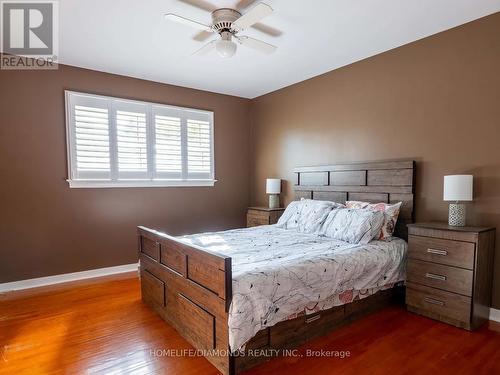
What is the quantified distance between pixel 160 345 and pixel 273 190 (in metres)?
2.73

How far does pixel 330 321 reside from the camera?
239cm

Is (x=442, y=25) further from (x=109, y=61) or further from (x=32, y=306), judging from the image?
(x=32, y=306)

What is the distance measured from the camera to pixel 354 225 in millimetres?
2885

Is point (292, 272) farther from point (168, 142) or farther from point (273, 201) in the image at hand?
point (168, 142)

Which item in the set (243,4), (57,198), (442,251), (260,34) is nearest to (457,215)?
(442,251)

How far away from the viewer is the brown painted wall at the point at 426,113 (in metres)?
2.57

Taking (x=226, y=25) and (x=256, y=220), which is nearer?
(x=226, y=25)

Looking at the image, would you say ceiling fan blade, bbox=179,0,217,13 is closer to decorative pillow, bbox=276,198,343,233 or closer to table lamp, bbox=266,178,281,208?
decorative pillow, bbox=276,198,343,233

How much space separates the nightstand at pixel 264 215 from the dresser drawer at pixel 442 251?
1.97 m

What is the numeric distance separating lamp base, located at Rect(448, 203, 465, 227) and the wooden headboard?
0.44m

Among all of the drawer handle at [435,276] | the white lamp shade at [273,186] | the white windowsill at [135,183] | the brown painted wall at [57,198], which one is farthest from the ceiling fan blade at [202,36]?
the drawer handle at [435,276]

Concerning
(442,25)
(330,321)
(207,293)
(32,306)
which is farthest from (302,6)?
(32,306)

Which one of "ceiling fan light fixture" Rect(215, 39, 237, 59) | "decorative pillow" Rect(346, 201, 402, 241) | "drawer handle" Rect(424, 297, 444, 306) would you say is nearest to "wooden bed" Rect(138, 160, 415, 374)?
"decorative pillow" Rect(346, 201, 402, 241)

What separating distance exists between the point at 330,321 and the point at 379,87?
2545 mm
